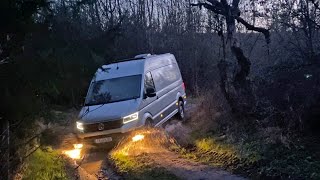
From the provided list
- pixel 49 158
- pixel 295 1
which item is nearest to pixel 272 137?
pixel 49 158

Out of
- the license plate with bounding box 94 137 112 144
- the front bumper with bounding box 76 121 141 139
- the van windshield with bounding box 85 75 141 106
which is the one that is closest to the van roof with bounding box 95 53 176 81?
the van windshield with bounding box 85 75 141 106

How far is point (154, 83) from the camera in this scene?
48.9 ft

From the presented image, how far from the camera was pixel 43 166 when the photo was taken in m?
7.19

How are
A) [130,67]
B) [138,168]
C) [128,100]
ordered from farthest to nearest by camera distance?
[130,67], [128,100], [138,168]

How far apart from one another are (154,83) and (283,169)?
286 inches

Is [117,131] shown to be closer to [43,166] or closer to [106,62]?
[43,166]

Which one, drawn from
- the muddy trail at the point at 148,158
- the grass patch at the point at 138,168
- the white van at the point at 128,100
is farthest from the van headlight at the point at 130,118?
the grass patch at the point at 138,168

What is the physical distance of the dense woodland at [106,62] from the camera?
4.38 meters

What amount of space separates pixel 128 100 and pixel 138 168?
12.3 feet

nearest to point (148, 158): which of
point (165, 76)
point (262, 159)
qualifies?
point (262, 159)

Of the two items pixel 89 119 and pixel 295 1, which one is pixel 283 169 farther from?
pixel 295 1

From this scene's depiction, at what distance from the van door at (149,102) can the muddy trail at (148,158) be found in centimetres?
79

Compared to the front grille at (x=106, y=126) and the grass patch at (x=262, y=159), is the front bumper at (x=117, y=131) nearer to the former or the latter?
the front grille at (x=106, y=126)

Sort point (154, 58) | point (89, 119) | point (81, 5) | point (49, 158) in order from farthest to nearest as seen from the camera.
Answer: point (154, 58)
point (89, 119)
point (49, 158)
point (81, 5)
